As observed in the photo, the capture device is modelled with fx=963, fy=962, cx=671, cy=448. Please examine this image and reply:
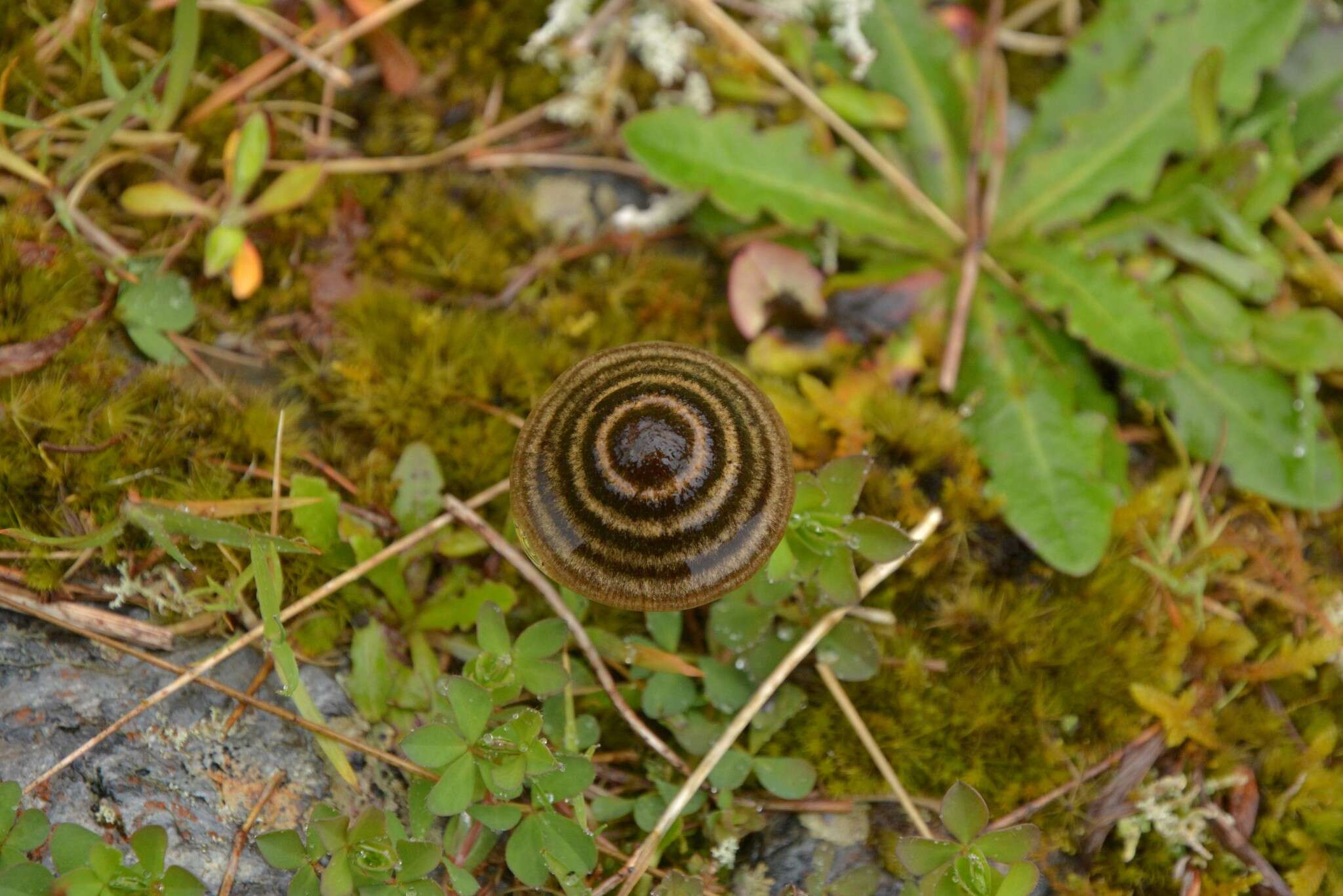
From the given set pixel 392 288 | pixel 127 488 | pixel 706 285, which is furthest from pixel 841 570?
pixel 127 488

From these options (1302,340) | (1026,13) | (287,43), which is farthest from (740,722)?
(1026,13)

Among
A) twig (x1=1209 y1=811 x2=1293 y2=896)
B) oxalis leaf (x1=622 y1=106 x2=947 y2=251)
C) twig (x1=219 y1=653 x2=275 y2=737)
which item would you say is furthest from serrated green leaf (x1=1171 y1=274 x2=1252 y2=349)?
twig (x1=219 y1=653 x2=275 y2=737)

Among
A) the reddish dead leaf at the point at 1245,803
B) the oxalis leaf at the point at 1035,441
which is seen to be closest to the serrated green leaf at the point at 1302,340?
the oxalis leaf at the point at 1035,441

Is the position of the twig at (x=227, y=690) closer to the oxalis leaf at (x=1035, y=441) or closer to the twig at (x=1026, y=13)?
the oxalis leaf at (x=1035, y=441)

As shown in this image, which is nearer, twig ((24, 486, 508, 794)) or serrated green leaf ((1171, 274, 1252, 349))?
twig ((24, 486, 508, 794))

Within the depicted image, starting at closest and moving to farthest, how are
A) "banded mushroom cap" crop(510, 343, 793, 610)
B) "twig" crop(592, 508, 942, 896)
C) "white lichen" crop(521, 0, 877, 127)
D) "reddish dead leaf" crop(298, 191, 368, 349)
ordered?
"banded mushroom cap" crop(510, 343, 793, 610) → "twig" crop(592, 508, 942, 896) → "reddish dead leaf" crop(298, 191, 368, 349) → "white lichen" crop(521, 0, 877, 127)

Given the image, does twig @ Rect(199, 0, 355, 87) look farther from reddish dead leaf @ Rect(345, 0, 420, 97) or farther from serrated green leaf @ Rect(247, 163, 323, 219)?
serrated green leaf @ Rect(247, 163, 323, 219)
